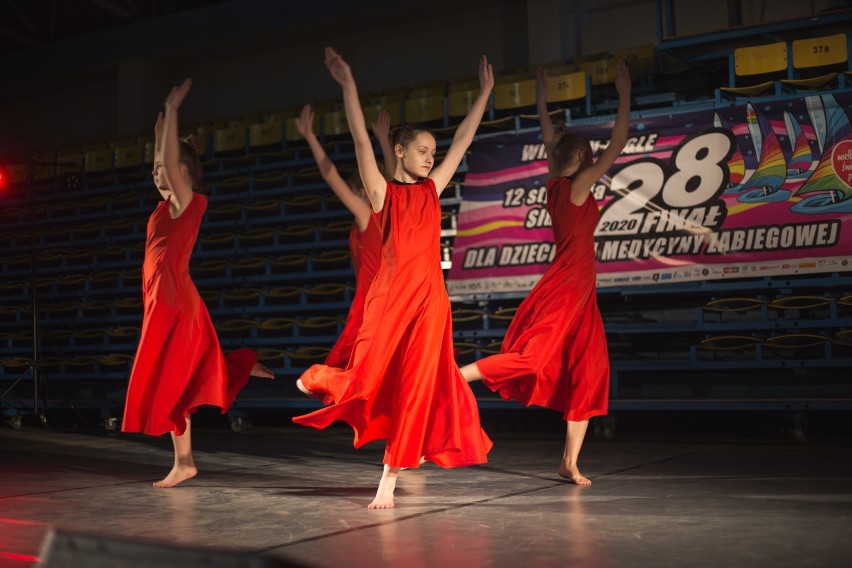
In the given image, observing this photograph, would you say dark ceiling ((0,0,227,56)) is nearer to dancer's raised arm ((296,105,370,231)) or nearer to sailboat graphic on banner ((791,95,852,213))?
sailboat graphic on banner ((791,95,852,213))

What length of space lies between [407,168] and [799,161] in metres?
4.60

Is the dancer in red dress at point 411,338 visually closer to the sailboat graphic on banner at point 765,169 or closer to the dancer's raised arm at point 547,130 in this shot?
the dancer's raised arm at point 547,130

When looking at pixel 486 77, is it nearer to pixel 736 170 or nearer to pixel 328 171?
pixel 328 171

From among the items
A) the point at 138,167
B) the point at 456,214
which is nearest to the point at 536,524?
the point at 456,214

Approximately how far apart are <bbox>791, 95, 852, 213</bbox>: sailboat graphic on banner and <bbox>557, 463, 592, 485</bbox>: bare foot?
3.66 m

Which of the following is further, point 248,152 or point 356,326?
point 248,152

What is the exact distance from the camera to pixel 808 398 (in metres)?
7.13

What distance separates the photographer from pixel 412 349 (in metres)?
3.94

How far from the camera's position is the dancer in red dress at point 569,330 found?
470 cm

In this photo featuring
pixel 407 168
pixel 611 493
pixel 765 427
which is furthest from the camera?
pixel 765 427

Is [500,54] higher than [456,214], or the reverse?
[500,54]

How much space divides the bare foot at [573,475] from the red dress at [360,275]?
1730 millimetres

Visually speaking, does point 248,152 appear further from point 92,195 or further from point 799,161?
point 799,161

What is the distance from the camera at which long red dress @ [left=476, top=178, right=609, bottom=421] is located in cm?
470
